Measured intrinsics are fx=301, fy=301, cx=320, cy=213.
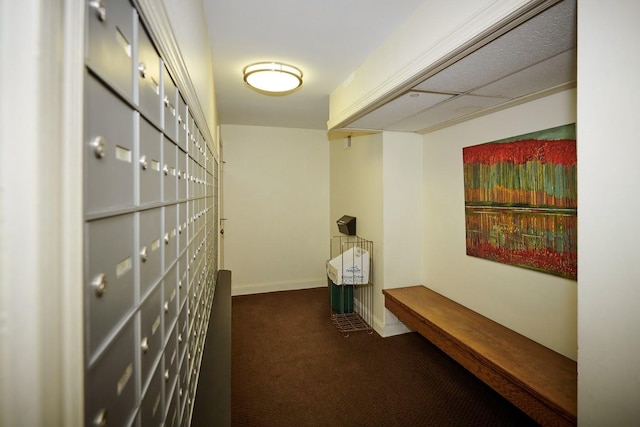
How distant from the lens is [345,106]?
105 inches

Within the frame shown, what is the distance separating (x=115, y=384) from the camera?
0.51 meters

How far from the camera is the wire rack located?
128 inches

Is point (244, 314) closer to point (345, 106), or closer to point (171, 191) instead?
point (345, 106)

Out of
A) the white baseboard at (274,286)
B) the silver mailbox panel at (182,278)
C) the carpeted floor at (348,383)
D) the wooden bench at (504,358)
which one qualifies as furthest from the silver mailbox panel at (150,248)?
the white baseboard at (274,286)

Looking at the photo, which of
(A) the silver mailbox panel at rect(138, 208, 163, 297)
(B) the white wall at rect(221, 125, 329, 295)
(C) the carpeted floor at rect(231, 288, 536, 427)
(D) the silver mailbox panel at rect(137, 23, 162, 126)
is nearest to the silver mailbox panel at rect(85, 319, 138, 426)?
(A) the silver mailbox panel at rect(138, 208, 163, 297)

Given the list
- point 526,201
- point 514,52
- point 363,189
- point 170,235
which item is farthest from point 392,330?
point 170,235

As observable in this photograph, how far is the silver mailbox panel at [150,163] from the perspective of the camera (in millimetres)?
636

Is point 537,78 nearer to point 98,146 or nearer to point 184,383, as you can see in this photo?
point 98,146

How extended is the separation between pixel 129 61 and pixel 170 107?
14.5 inches

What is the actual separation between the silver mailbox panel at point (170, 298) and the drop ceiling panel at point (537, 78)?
185 centimetres

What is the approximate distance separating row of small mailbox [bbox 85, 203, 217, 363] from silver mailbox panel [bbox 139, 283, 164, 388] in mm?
38

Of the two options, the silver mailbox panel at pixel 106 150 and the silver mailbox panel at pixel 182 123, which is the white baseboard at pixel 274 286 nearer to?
the silver mailbox panel at pixel 182 123

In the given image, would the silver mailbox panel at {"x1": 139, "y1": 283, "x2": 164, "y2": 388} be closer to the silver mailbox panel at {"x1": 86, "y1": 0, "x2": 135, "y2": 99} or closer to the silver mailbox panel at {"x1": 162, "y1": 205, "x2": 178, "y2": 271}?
the silver mailbox panel at {"x1": 162, "y1": 205, "x2": 178, "y2": 271}

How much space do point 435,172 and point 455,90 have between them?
1255 mm
